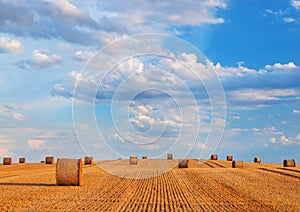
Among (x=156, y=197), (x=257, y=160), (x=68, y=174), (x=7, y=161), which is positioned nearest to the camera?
(x=156, y=197)

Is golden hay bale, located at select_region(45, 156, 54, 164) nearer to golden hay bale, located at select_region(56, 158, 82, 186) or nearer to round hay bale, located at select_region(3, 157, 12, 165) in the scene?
round hay bale, located at select_region(3, 157, 12, 165)

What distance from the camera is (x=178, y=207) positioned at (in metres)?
15.4

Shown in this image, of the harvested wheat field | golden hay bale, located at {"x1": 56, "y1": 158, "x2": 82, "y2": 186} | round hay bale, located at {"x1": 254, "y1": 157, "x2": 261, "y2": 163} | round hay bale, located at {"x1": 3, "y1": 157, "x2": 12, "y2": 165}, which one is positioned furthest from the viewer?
round hay bale, located at {"x1": 254, "y1": 157, "x2": 261, "y2": 163}

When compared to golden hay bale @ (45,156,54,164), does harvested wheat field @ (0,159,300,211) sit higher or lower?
lower

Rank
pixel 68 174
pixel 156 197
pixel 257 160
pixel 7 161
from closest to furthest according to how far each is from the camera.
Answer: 1. pixel 156 197
2. pixel 68 174
3. pixel 7 161
4. pixel 257 160

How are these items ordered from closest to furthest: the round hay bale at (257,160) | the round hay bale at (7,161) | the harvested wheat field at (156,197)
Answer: the harvested wheat field at (156,197), the round hay bale at (7,161), the round hay bale at (257,160)

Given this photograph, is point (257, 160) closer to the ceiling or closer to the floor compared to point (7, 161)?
closer to the ceiling

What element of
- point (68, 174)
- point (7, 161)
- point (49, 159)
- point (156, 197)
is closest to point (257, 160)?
point (49, 159)

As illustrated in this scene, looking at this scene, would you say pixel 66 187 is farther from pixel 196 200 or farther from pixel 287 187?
pixel 287 187

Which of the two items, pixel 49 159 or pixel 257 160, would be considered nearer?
pixel 49 159

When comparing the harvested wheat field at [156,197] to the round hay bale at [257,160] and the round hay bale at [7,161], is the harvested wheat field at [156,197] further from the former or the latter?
the round hay bale at [257,160]

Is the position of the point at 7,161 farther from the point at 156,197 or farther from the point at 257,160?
the point at 156,197

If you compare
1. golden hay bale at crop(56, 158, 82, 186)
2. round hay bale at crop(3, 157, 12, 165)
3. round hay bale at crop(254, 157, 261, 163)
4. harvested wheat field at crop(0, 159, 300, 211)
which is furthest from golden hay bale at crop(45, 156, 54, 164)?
golden hay bale at crop(56, 158, 82, 186)

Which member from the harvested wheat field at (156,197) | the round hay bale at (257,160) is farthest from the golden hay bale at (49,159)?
the harvested wheat field at (156,197)
